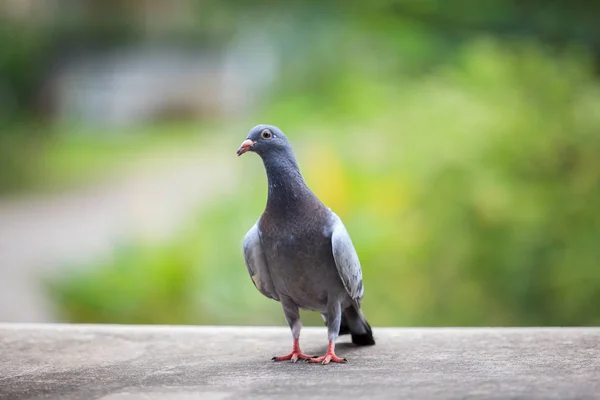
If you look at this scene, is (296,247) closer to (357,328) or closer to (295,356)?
(295,356)

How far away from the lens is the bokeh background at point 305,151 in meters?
5.22

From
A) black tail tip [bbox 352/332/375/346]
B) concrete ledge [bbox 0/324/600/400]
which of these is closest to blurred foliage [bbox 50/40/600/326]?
concrete ledge [bbox 0/324/600/400]

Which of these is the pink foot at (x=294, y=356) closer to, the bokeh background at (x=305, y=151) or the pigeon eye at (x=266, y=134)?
the pigeon eye at (x=266, y=134)

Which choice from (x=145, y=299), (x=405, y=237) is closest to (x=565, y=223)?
(x=405, y=237)

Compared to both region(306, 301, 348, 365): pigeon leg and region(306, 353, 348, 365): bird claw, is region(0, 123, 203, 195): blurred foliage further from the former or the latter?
region(306, 353, 348, 365): bird claw

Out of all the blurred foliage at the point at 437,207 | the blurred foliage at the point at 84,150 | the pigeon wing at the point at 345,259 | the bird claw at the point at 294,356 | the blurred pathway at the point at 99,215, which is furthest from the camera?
the blurred foliage at the point at 84,150

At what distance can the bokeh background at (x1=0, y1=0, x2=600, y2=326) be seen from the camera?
5223 millimetres

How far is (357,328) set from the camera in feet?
10.2

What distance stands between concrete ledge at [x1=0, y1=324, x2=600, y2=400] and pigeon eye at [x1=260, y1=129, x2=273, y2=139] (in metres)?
0.86

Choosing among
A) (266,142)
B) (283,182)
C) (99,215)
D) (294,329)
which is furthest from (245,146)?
(99,215)

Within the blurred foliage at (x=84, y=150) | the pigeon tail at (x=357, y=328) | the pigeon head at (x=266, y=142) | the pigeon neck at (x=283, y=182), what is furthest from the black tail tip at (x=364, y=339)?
the blurred foliage at (x=84, y=150)

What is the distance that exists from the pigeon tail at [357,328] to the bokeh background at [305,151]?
6.83 feet

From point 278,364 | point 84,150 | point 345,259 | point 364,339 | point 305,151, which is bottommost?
point 278,364

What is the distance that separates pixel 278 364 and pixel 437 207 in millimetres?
2819
